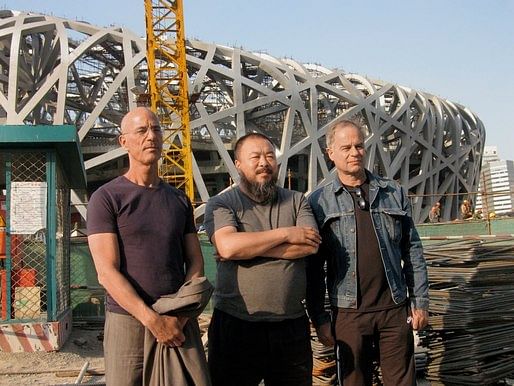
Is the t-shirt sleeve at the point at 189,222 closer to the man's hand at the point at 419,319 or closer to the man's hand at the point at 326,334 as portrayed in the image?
the man's hand at the point at 326,334

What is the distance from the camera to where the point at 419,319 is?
10.5 ft

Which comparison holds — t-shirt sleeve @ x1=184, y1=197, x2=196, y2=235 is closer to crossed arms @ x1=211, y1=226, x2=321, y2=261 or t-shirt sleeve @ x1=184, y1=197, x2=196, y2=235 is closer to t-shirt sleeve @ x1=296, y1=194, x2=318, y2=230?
crossed arms @ x1=211, y1=226, x2=321, y2=261

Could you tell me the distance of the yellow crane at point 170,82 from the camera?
29344 millimetres

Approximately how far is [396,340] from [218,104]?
35576mm

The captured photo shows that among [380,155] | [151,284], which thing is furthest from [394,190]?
[380,155]

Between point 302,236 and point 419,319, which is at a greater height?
point 302,236

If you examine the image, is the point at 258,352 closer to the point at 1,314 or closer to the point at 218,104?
the point at 1,314

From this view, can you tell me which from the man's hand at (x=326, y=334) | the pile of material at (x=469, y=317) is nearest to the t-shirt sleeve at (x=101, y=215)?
the man's hand at (x=326, y=334)

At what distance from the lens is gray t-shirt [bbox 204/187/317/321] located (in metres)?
2.92

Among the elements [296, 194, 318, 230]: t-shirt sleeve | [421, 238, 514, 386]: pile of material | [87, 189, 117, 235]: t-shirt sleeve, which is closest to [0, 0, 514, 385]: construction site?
[421, 238, 514, 386]: pile of material

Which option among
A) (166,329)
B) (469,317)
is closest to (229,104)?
(469,317)

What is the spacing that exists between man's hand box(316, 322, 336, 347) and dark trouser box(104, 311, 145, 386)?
109 centimetres

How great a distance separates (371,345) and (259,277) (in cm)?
83

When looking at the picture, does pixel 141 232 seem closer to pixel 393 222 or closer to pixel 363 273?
pixel 363 273
